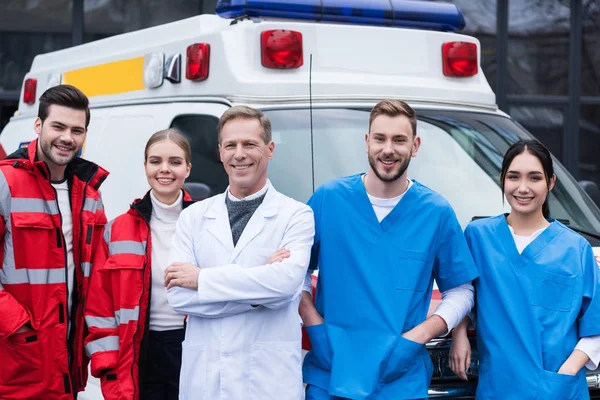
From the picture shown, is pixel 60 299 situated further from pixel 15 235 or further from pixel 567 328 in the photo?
pixel 567 328

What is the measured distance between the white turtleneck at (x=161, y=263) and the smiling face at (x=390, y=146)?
91 cm

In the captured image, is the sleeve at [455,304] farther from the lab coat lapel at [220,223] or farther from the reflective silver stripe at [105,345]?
the reflective silver stripe at [105,345]

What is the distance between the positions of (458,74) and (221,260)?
7.78 feet

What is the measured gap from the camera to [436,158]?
4.60 metres

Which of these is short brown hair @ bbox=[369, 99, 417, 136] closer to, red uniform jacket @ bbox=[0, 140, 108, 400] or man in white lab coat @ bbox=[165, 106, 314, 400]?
man in white lab coat @ bbox=[165, 106, 314, 400]

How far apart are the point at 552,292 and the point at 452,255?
0.36m

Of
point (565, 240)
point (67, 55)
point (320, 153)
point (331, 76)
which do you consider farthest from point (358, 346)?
point (67, 55)

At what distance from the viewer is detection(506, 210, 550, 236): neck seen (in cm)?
337

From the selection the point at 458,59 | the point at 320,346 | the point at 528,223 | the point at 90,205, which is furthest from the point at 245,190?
the point at 458,59

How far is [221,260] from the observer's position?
10.3 feet

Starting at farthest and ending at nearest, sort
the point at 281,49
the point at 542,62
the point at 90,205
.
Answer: the point at 542,62
the point at 281,49
the point at 90,205

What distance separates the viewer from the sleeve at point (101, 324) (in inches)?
138

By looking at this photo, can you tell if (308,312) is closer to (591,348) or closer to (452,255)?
(452,255)

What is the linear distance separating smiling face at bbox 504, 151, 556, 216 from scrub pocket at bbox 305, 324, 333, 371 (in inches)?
31.6
